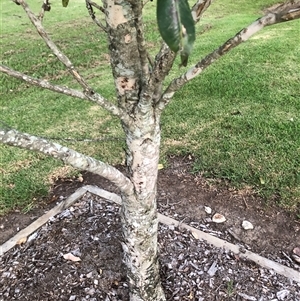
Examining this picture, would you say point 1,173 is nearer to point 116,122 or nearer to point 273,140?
point 116,122

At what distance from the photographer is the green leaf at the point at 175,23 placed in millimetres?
629

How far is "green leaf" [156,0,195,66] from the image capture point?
2.06ft

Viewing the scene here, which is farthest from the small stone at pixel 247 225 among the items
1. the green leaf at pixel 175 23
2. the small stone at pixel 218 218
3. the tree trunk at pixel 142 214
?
the green leaf at pixel 175 23

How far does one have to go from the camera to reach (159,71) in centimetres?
141

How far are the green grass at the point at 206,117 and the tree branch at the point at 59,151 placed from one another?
1265 mm

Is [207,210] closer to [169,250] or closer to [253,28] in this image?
[169,250]

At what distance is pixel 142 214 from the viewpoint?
177cm

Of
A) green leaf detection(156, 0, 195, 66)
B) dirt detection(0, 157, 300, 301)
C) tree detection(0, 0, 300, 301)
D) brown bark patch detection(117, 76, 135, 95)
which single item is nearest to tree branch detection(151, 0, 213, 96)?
tree detection(0, 0, 300, 301)

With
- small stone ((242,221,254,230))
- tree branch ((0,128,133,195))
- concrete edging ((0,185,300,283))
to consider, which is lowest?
small stone ((242,221,254,230))

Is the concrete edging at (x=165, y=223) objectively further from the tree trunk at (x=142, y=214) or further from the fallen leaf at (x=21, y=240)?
the tree trunk at (x=142, y=214)

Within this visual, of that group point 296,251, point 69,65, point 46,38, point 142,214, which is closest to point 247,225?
point 296,251

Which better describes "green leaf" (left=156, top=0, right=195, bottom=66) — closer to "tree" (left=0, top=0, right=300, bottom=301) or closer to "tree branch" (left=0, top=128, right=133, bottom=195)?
"tree" (left=0, top=0, right=300, bottom=301)

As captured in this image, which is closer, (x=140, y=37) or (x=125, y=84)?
(x=140, y=37)

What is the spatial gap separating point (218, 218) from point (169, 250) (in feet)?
1.66
